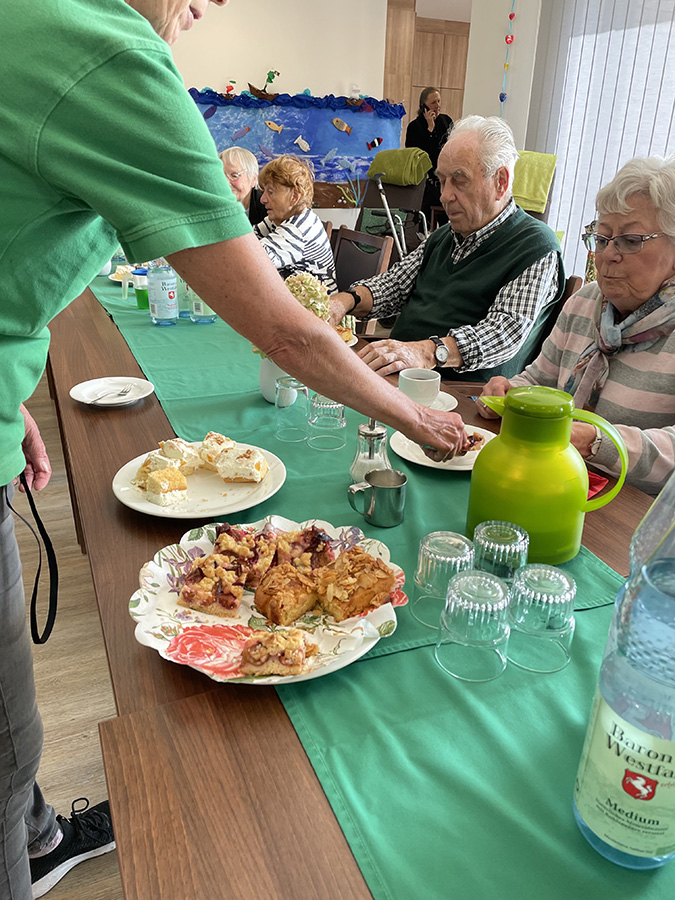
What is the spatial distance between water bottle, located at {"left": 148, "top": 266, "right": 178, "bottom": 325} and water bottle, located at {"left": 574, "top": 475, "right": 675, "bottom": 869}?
2.05 m

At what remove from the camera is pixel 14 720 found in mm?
945

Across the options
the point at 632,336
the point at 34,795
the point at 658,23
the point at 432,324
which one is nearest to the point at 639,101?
the point at 658,23

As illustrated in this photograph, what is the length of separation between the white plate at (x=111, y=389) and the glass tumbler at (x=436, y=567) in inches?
36.9

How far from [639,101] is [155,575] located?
438 cm

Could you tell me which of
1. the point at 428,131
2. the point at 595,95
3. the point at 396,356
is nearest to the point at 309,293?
the point at 396,356

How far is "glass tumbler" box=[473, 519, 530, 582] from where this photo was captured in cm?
91

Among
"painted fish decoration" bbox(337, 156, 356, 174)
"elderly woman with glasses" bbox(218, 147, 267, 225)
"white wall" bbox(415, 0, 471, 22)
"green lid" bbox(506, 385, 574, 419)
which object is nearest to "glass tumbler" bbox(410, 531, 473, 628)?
"green lid" bbox(506, 385, 574, 419)

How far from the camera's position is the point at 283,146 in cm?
659

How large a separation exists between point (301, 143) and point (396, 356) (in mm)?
5399

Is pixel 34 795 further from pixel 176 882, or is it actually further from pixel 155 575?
pixel 176 882

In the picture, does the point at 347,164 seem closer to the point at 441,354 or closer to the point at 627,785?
the point at 441,354

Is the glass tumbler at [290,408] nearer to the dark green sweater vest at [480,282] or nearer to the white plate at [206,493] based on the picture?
the white plate at [206,493]

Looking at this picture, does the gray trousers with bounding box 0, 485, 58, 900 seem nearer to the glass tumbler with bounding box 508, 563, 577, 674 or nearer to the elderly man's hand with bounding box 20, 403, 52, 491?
the elderly man's hand with bounding box 20, 403, 52, 491

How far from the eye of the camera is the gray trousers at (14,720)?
2.97 ft
